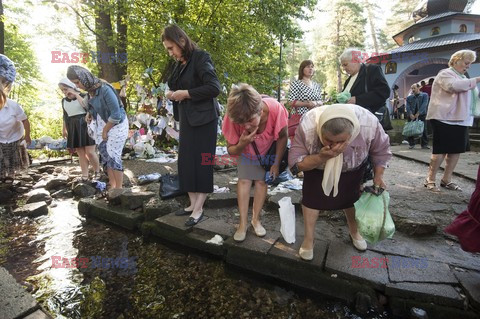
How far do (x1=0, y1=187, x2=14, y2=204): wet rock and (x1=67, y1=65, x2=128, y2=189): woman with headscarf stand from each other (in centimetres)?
197

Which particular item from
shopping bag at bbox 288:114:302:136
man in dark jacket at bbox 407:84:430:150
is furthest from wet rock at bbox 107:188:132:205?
man in dark jacket at bbox 407:84:430:150

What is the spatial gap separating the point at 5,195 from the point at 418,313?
5.65 meters

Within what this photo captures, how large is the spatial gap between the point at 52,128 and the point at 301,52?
3531cm

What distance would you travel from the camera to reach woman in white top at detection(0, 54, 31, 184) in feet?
12.1

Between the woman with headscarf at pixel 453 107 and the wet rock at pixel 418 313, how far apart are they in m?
2.63

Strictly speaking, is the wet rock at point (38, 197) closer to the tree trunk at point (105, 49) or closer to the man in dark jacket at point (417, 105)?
the tree trunk at point (105, 49)

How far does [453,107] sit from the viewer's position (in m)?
3.51

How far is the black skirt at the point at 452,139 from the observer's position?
3508mm

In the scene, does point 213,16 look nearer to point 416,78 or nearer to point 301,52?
point 416,78

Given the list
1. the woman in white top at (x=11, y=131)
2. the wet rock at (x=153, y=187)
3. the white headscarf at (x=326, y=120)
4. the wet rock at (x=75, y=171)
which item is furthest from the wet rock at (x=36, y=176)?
the white headscarf at (x=326, y=120)

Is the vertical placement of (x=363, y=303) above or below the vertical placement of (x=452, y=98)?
below
